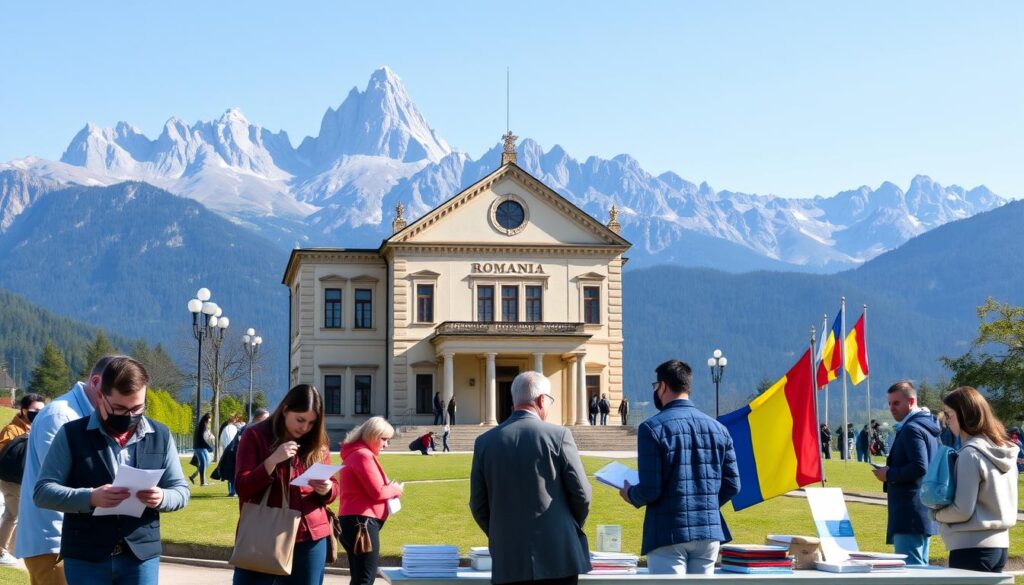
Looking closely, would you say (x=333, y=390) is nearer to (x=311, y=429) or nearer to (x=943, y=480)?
(x=943, y=480)

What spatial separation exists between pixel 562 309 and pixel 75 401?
48.8m

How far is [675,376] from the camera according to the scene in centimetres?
845

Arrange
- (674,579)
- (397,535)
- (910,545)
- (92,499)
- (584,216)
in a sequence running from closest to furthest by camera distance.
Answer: (92,499) → (674,579) → (910,545) → (397,535) → (584,216)

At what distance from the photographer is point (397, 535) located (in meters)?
17.8

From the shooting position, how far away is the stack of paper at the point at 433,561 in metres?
8.25

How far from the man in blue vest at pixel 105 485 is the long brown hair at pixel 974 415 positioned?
479cm

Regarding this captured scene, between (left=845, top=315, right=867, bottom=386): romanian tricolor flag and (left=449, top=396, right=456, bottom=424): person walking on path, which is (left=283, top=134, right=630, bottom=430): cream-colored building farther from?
(left=845, top=315, right=867, bottom=386): romanian tricolor flag

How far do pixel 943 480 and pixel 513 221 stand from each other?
157 feet

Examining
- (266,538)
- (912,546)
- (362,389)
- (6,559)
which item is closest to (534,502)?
(266,538)

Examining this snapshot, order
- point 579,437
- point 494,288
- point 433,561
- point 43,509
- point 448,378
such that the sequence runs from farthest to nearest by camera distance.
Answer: point 494,288, point 448,378, point 579,437, point 433,561, point 43,509

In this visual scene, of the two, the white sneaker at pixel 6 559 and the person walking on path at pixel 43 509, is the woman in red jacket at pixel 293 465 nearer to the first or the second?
the person walking on path at pixel 43 509

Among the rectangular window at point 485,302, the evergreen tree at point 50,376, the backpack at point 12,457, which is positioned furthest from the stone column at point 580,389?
the evergreen tree at point 50,376

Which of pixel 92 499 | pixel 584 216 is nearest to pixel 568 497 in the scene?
pixel 92 499

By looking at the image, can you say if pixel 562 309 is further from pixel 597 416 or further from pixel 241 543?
pixel 241 543
